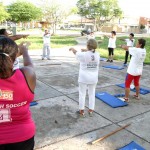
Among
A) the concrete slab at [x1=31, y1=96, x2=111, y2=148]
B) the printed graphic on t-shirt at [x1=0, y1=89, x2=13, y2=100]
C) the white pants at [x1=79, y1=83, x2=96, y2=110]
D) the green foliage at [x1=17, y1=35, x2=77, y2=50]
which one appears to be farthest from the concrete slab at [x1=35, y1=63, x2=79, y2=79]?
the printed graphic on t-shirt at [x1=0, y1=89, x2=13, y2=100]

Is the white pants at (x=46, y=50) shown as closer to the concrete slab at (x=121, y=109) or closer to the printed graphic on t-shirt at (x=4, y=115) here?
the concrete slab at (x=121, y=109)

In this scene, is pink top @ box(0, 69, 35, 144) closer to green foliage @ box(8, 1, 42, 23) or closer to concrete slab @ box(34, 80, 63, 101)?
concrete slab @ box(34, 80, 63, 101)

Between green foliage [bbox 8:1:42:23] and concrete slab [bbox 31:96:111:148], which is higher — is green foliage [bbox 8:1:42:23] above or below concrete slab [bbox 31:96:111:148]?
above

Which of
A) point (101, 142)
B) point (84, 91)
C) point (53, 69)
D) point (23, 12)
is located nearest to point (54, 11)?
point (23, 12)

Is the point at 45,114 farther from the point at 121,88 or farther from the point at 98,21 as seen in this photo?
the point at 98,21

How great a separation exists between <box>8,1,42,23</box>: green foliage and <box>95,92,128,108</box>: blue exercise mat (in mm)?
49150

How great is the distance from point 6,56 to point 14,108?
0.48 metres

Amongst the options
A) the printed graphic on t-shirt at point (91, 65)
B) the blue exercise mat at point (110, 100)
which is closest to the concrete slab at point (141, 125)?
the blue exercise mat at point (110, 100)

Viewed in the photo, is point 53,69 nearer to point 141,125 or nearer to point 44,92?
point 44,92

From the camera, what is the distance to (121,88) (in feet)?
25.5

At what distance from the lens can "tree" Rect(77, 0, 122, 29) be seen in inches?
2426

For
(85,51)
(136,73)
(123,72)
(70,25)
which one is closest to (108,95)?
(136,73)

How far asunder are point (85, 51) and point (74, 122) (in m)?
1.58

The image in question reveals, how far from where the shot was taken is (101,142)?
4.21 meters
